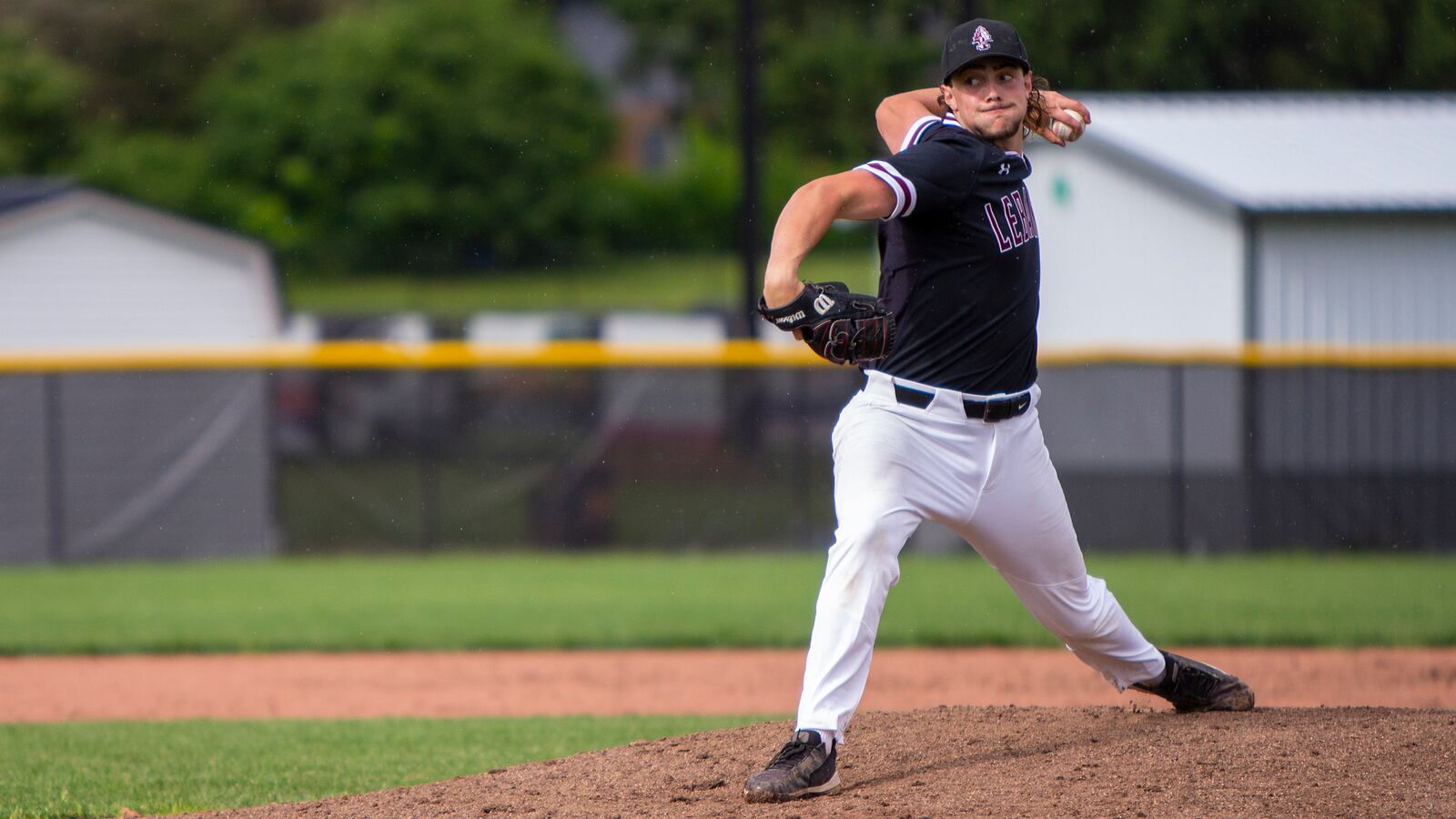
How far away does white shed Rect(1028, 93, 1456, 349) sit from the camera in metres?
11.2

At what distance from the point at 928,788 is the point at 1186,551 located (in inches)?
285

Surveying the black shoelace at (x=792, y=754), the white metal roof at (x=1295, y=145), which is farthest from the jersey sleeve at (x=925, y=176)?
the white metal roof at (x=1295, y=145)

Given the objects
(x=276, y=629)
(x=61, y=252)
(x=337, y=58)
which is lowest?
(x=276, y=629)

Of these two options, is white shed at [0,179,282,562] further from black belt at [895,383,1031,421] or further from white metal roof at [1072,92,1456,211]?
black belt at [895,383,1031,421]

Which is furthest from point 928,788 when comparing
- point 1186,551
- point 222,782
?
point 1186,551

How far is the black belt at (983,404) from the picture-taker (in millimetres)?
3779

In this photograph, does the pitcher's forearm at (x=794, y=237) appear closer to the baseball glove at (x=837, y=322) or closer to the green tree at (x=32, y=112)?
the baseball glove at (x=837, y=322)

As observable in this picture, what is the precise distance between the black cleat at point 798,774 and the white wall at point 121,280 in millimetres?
11642

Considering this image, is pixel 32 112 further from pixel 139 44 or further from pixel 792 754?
pixel 792 754

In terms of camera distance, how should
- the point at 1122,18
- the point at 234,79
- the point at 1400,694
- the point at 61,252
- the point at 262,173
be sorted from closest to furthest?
the point at 1400,694
the point at 1122,18
the point at 61,252
the point at 262,173
the point at 234,79

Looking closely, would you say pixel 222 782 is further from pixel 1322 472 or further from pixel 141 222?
pixel 141 222

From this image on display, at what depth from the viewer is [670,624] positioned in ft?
26.4

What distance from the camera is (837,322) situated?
3.38m

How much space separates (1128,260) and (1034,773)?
9008 millimetres
